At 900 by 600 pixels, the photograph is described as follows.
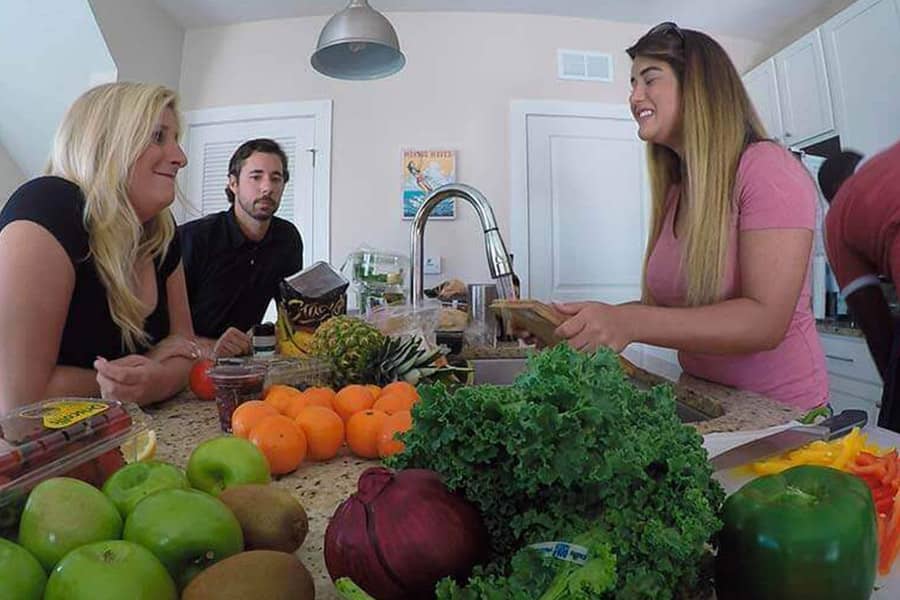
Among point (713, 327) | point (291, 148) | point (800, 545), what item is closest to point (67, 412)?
point (800, 545)

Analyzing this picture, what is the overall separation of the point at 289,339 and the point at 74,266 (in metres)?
0.42

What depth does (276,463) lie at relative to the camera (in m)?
0.63

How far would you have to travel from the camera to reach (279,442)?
62cm

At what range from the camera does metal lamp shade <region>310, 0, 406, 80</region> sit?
1792 millimetres

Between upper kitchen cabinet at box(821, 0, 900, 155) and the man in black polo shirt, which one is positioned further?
upper kitchen cabinet at box(821, 0, 900, 155)

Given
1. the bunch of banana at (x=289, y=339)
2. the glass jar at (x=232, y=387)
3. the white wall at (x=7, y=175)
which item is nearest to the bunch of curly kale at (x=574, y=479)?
the glass jar at (x=232, y=387)

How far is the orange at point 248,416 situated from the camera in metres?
0.67

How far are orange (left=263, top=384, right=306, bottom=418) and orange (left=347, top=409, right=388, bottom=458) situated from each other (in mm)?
86

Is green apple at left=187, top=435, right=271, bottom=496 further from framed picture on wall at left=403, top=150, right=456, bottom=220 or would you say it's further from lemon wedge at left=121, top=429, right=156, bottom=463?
framed picture on wall at left=403, top=150, right=456, bottom=220

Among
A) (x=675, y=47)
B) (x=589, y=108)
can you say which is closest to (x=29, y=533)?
(x=675, y=47)

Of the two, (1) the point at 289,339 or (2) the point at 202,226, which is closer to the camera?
(1) the point at 289,339

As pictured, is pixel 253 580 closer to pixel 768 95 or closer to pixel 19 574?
pixel 19 574

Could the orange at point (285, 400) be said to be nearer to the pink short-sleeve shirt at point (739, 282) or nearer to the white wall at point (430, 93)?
the pink short-sleeve shirt at point (739, 282)

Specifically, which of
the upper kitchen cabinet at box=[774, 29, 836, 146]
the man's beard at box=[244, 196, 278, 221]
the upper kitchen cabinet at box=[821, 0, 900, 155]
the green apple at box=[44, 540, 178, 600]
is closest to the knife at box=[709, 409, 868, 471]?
the green apple at box=[44, 540, 178, 600]
